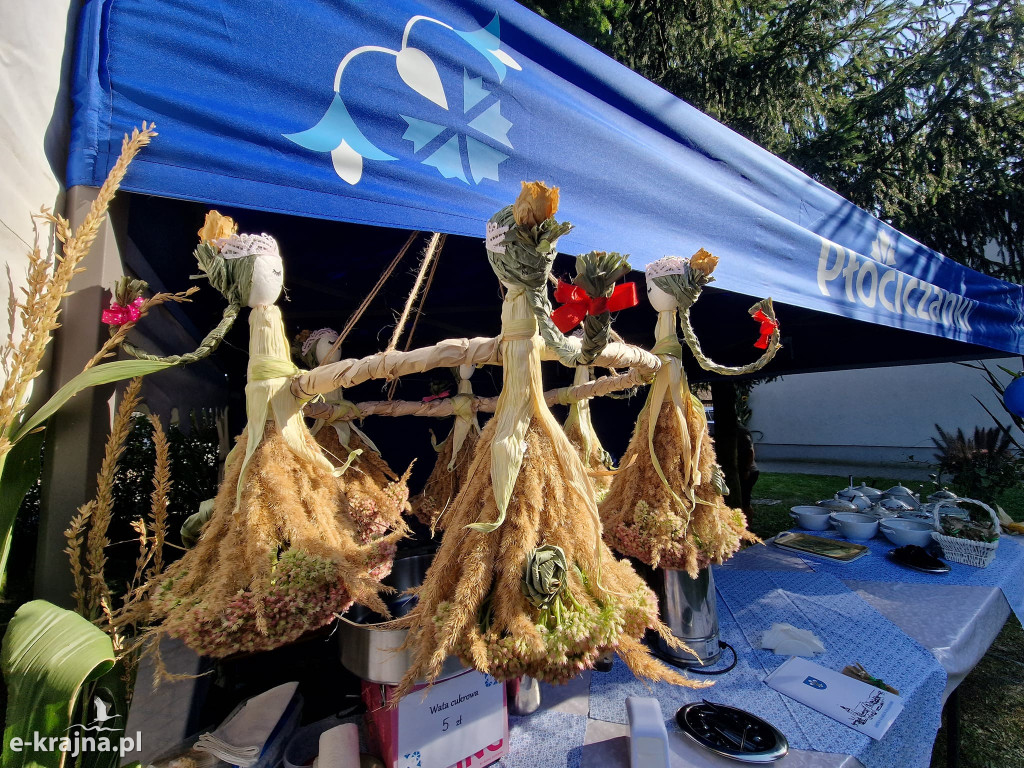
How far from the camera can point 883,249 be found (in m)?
2.01

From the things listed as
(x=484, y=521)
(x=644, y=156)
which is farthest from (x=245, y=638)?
(x=644, y=156)

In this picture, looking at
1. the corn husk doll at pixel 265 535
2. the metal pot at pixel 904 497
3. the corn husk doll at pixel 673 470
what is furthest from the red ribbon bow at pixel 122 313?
the metal pot at pixel 904 497

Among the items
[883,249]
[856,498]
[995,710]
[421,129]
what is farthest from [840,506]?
[421,129]

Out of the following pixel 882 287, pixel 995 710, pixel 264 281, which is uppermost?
pixel 882 287

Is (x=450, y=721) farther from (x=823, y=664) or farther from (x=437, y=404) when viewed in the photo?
(x=823, y=664)

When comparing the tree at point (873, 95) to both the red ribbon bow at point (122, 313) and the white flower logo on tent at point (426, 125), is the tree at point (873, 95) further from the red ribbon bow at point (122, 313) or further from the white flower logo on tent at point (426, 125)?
the red ribbon bow at point (122, 313)

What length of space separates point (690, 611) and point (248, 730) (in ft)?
3.33

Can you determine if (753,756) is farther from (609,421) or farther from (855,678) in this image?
(609,421)

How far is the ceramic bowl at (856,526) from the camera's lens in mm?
2541

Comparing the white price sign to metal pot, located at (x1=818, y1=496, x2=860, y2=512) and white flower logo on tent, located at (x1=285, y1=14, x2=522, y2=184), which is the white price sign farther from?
metal pot, located at (x1=818, y1=496, x2=860, y2=512)

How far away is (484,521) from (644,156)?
1.04 metres

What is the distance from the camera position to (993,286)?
107 inches

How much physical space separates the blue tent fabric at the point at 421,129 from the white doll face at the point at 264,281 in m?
0.10

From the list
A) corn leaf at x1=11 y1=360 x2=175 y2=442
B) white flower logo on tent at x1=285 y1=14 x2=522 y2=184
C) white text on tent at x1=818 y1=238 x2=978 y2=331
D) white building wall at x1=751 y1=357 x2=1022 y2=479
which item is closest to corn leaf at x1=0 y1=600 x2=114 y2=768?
corn leaf at x1=11 y1=360 x2=175 y2=442
